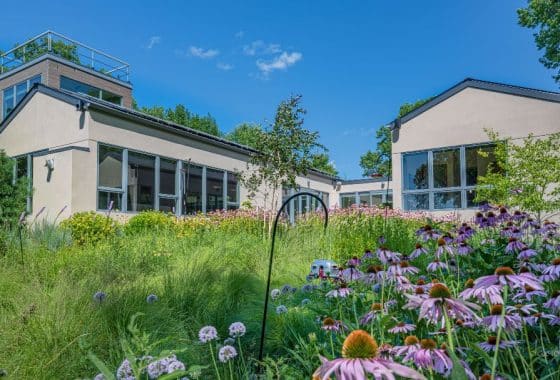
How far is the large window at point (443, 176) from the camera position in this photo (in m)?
12.4

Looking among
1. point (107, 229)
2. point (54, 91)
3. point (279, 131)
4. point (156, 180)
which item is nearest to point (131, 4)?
point (54, 91)

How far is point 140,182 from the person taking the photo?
11438 millimetres

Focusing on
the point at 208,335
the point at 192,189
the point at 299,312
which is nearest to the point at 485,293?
the point at 208,335

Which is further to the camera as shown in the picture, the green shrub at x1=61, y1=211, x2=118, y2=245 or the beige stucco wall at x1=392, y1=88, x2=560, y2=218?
the beige stucco wall at x1=392, y1=88, x2=560, y2=218

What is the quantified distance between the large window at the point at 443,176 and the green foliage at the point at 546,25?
30.1ft

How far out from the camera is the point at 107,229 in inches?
342

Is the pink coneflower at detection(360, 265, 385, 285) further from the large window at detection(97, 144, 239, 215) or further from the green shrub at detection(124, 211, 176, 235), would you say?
the large window at detection(97, 144, 239, 215)

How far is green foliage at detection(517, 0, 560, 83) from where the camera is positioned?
1698 centimetres

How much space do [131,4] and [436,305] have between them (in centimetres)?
1555

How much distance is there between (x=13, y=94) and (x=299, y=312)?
22782mm

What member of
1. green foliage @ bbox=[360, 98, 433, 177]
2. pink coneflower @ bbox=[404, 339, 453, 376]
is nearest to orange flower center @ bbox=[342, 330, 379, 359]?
Answer: pink coneflower @ bbox=[404, 339, 453, 376]

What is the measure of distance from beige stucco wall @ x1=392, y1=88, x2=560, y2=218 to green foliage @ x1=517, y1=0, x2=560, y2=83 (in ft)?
Result: 26.2

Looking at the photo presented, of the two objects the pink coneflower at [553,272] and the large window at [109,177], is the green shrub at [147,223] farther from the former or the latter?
the pink coneflower at [553,272]

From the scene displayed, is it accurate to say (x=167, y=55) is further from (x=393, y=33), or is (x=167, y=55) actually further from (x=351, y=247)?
(x=351, y=247)
